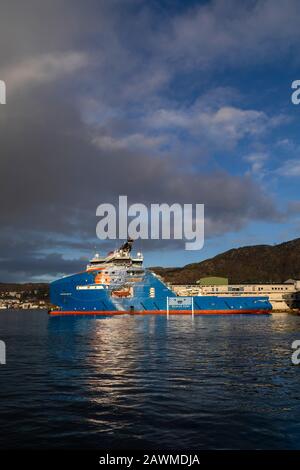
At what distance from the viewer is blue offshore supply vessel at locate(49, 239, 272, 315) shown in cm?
9550

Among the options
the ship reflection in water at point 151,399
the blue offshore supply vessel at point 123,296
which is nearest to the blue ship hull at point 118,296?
the blue offshore supply vessel at point 123,296

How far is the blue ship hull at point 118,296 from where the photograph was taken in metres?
95.4

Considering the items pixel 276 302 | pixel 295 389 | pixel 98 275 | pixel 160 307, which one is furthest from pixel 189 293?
pixel 295 389

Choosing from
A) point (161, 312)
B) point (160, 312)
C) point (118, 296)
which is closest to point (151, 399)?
point (118, 296)

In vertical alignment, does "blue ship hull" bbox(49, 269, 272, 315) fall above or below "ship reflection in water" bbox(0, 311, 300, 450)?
above

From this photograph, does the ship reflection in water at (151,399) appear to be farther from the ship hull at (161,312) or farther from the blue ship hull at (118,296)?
the ship hull at (161,312)

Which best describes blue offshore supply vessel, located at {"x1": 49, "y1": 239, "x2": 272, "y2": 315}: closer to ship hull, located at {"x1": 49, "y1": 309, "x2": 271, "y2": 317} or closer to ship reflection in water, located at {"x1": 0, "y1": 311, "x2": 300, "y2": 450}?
ship hull, located at {"x1": 49, "y1": 309, "x2": 271, "y2": 317}

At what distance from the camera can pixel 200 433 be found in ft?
43.7

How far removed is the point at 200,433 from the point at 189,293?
93.8 meters

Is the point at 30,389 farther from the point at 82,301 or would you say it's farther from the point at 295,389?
the point at 82,301

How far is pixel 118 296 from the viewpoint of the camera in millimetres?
95375

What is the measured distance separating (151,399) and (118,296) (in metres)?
78.2

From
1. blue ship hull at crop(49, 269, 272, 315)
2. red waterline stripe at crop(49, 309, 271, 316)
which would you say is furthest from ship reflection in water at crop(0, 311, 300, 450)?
red waterline stripe at crop(49, 309, 271, 316)

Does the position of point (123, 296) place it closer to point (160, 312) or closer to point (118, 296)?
point (118, 296)
